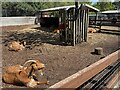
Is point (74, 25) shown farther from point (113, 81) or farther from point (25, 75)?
point (113, 81)

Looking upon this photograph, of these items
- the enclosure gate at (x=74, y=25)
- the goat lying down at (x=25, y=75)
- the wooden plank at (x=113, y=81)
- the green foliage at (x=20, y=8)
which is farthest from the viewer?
the green foliage at (x=20, y=8)

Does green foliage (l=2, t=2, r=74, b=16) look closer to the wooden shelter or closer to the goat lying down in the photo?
the wooden shelter

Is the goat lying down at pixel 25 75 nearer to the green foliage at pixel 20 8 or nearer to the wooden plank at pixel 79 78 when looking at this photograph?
the wooden plank at pixel 79 78

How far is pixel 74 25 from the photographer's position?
11297mm

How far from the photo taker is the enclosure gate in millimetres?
11406

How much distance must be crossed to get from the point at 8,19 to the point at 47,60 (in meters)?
17.9

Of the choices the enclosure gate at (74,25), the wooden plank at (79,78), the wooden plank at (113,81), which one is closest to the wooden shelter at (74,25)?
the enclosure gate at (74,25)

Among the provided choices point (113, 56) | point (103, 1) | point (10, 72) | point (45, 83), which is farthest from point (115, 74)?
point (103, 1)

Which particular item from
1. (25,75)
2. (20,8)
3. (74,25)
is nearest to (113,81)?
(25,75)

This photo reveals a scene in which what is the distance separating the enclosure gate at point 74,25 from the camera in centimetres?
1141

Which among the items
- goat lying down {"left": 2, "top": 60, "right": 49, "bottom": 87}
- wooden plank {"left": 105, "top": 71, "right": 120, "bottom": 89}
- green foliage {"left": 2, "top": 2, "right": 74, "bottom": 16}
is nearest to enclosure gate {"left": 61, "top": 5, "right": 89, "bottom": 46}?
goat lying down {"left": 2, "top": 60, "right": 49, "bottom": 87}

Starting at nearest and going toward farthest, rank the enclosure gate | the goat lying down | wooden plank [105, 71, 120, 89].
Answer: wooden plank [105, 71, 120, 89], the goat lying down, the enclosure gate

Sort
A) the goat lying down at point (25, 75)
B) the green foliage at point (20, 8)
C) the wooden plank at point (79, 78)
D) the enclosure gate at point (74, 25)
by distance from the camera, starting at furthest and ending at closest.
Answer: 1. the green foliage at point (20, 8)
2. the enclosure gate at point (74, 25)
3. the goat lying down at point (25, 75)
4. the wooden plank at point (79, 78)

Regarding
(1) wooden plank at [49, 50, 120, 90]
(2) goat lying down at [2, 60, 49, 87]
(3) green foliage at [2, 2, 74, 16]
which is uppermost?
(3) green foliage at [2, 2, 74, 16]
